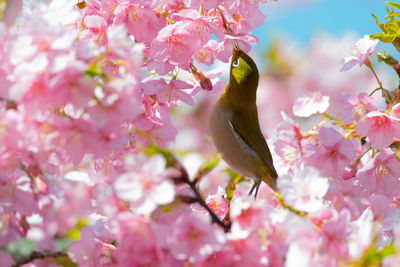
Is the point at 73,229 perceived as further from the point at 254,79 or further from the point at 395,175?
the point at 395,175

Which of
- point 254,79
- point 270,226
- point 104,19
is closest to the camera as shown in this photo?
point 270,226

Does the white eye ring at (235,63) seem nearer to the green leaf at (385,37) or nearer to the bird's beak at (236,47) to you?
the bird's beak at (236,47)

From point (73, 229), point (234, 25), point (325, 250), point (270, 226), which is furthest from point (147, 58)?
point (73, 229)

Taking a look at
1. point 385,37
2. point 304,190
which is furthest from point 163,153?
point 385,37

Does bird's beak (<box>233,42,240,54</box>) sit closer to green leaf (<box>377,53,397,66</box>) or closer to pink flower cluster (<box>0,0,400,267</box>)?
pink flower cluster (<box>0,0,400,267</box>)

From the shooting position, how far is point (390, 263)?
839 millimetres

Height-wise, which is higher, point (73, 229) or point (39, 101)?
point (39, 101)

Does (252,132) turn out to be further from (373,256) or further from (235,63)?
(373,256)

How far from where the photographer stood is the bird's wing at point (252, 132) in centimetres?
170

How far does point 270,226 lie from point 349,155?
2.10 feet

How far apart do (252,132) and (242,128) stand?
0.13 feet

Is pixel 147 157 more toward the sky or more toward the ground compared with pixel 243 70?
more toward the sky

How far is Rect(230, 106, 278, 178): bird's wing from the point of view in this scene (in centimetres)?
170

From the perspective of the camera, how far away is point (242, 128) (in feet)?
5.79
